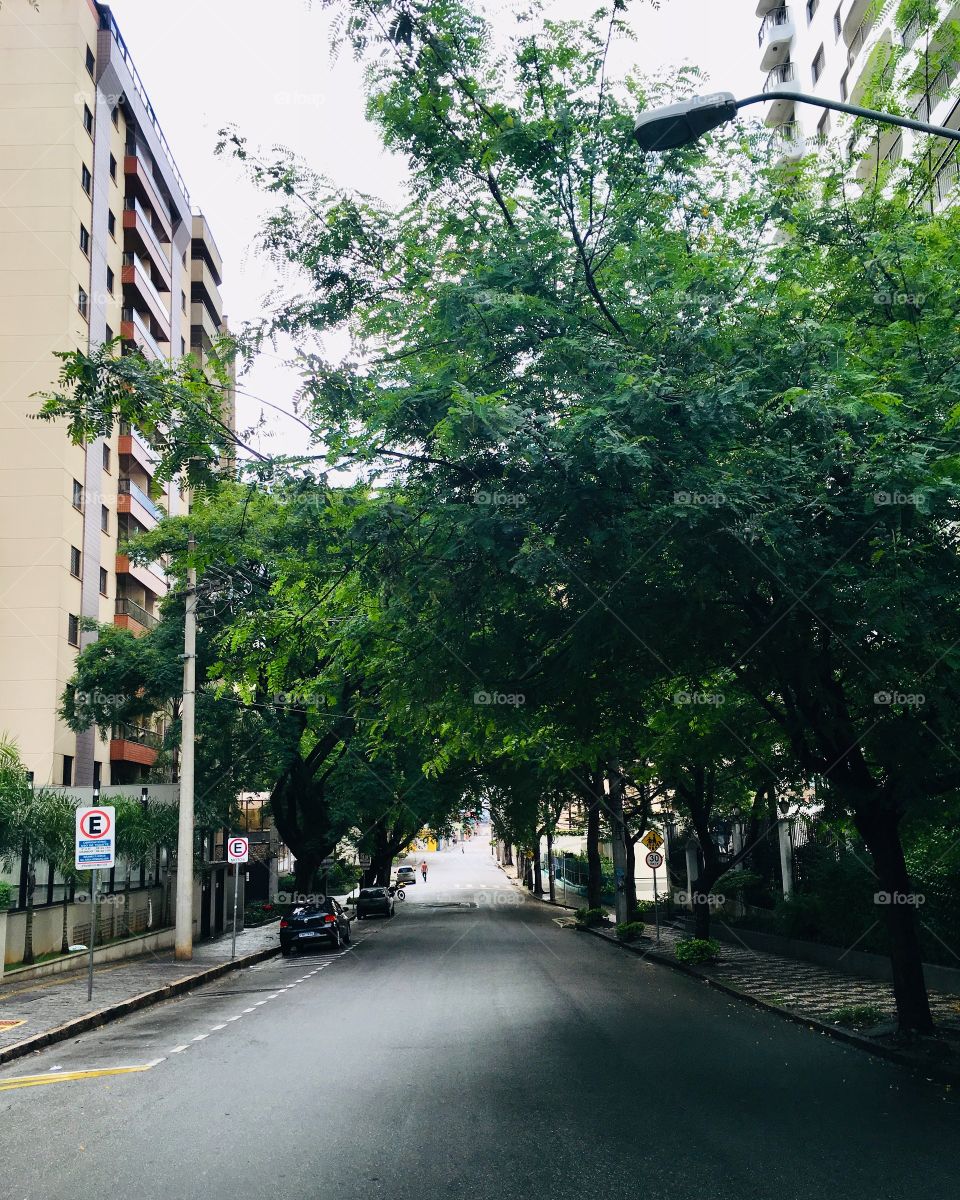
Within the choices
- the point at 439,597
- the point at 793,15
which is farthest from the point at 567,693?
the point at 793,15

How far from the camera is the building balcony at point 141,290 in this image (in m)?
46.6

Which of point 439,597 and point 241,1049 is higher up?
point 439,597

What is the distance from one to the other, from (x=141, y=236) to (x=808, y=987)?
1661 inches

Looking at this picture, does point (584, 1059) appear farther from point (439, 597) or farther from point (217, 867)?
point (217, 867)

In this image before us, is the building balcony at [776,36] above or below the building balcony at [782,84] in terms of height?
above

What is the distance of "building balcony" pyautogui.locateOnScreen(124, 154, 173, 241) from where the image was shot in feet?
155

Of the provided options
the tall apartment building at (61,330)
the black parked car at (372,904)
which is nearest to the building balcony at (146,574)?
the tall apartment building at (61,330)

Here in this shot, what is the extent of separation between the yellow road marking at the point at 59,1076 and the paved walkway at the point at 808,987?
28.3 ft

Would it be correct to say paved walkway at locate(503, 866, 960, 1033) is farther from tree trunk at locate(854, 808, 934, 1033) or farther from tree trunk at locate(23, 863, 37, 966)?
tree trunk at locate(23, 863, 37, 966)

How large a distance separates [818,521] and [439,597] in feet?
11.8

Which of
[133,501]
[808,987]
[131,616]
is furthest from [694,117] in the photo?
[131,616]

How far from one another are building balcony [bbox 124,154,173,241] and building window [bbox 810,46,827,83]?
1108 inches

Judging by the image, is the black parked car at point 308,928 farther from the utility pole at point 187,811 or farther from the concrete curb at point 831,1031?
the concrete curb at point 831,1031

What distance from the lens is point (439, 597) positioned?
34.7 feet
